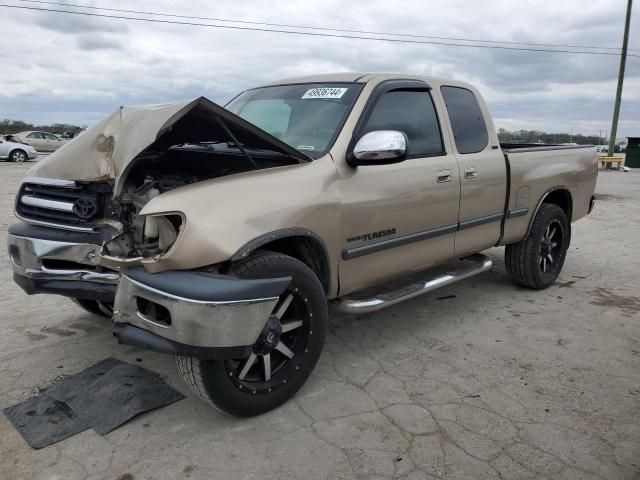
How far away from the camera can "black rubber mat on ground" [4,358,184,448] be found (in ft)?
9.20

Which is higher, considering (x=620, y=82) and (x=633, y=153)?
(x=620, y=82)

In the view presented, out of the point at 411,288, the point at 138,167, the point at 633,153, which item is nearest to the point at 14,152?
the point at 138,167

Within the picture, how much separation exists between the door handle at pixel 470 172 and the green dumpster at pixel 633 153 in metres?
24.8

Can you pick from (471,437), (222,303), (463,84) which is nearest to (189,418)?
(222,303)

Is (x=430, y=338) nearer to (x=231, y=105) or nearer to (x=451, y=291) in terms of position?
(x=451, y=291)

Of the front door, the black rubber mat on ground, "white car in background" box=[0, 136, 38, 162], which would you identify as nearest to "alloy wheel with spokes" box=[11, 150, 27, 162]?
"white car in background" box=[0, 136, 38, 162]

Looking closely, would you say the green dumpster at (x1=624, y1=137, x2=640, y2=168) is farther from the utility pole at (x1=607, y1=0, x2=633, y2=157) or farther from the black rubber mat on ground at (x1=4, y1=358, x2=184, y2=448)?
the black rubber mat on ground at (x1=4, y1=358, x2=184, y2=448)

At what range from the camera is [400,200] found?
11.8 feet

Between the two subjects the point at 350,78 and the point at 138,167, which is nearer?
the point at 138,167

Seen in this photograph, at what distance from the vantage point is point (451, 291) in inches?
209

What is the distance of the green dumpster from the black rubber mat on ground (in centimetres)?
2712

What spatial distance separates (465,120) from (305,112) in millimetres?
1504

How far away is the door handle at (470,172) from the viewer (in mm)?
4161

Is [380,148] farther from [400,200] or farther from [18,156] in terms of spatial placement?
[18,156]
